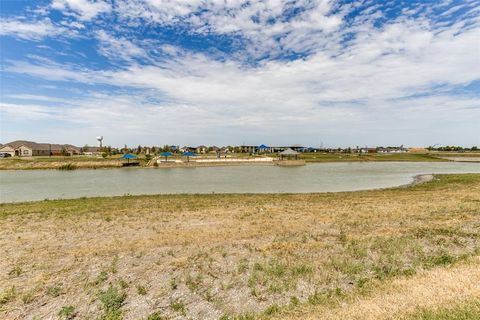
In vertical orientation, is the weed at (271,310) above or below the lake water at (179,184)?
above

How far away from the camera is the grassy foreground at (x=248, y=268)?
5.79 meters

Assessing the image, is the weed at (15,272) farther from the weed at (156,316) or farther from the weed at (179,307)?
the weed at (179,307)

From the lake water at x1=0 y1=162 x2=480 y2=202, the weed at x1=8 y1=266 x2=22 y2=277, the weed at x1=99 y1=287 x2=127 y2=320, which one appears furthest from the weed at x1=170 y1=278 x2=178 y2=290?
the lake water at x1=0 y1=162 x2=480 y2=202

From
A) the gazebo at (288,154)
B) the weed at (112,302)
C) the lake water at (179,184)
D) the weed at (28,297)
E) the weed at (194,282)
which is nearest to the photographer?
the weed at (112,302)

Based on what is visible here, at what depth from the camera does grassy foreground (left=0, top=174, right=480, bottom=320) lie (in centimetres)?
579

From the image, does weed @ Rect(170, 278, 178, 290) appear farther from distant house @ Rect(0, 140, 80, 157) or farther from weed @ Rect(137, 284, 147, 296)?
distant house @ Rect(0, 140, 80, 157)

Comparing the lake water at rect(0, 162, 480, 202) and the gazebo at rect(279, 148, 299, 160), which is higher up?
the gazebo at rect(279, 148, 299, 160)

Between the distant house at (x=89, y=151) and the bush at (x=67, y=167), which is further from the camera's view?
the distant house at (x=89, y=151)

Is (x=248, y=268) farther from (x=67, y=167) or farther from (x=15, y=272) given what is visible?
(x=67, y=167)

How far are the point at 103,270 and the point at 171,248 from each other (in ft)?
7.23

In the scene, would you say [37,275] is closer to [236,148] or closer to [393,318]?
[393,318]

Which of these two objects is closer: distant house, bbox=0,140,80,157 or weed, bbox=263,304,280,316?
weed, bbox=263,304,280,316

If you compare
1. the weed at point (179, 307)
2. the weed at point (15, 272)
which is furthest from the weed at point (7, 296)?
the weed at point (179, 307)

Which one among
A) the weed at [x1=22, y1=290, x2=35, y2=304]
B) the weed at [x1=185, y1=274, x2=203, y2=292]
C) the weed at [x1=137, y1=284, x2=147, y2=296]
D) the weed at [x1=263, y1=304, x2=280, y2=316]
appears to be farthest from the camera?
the weed at [x1=185, y1=274, x2=203, y2=292]
